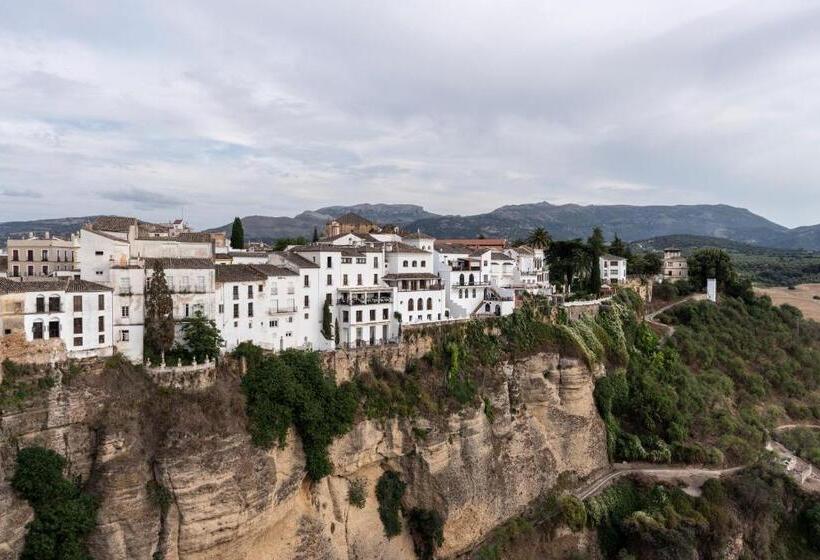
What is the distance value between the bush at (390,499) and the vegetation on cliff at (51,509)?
15.4 meters

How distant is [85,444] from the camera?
24.5 meters

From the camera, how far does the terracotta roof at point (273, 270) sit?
3453 centimetres

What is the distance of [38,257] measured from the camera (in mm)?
36750

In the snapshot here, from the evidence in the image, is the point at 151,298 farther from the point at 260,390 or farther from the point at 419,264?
the point at 419,264

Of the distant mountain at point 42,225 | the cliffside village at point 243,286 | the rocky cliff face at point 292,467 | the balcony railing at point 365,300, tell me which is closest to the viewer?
the rocky cliff face at point 292,467

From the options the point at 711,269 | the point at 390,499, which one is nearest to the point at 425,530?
the point at 390,499

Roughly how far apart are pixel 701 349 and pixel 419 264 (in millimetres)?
31487

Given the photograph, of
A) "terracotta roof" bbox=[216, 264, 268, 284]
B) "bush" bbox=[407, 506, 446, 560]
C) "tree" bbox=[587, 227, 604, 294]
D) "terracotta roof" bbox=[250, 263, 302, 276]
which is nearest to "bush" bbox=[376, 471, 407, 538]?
"bush" bbox=[407, 506, 446, 560]

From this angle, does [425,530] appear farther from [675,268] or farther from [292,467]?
[675,268]

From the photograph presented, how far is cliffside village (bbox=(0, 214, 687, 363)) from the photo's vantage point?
26531mm

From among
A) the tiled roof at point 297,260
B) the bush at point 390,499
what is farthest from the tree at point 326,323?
the bush at point 390,499

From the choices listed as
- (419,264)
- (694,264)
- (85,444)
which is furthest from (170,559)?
(694,264)

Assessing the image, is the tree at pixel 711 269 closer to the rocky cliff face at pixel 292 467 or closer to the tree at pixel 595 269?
the tree at pixel 595 269

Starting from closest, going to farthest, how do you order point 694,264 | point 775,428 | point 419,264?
point 419,264
point 775,428
point 694,264
